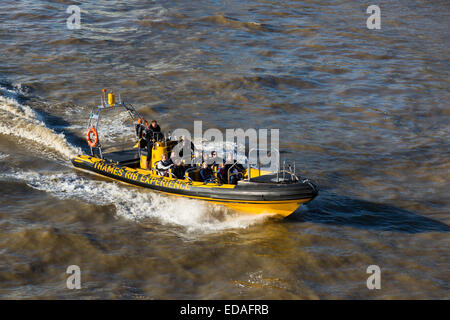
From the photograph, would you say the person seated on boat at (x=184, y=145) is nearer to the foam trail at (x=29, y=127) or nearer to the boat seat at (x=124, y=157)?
the boat seat at (x=124, y=157)

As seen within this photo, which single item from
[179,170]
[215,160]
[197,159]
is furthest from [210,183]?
[197,159]

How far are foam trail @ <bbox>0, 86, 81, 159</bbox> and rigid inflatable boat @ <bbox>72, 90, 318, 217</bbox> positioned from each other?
5.57 ft

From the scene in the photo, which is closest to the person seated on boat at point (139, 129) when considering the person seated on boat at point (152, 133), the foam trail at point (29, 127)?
the person seated on boat at point (152, 133)

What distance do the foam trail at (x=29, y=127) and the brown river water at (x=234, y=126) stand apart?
7 centimetres

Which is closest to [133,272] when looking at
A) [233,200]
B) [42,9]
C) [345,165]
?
[233,200]

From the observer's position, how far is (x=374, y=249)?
11.0m

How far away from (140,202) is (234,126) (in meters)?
5.67

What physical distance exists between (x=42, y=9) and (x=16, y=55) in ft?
21.8

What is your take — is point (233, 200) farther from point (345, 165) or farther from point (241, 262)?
point (345, 165)

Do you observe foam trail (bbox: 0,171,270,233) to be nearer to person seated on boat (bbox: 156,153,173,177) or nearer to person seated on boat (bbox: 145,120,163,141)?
person seated on boat (bbox: 156,153,173,177)

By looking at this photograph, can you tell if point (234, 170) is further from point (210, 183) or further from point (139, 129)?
point (139, 129)

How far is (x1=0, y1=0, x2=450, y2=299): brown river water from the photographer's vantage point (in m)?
10.1

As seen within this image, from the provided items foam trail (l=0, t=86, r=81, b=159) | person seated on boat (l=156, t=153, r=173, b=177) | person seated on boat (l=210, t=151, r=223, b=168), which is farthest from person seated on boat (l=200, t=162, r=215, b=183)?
foam trail (l=0, t=86, r=81, b=159)

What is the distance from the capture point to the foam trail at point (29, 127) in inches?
622
